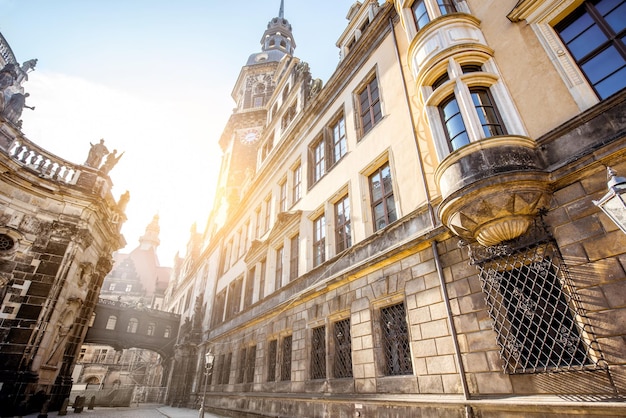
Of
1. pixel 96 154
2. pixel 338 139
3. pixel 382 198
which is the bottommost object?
pixel 382 198

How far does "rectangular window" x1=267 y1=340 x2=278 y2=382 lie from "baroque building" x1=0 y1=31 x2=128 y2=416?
9184 mm

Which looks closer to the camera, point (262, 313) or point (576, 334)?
point (576, 334)

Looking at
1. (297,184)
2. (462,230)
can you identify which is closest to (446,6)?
(462,230)

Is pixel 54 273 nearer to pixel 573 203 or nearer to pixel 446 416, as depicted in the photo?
pixel 446 416

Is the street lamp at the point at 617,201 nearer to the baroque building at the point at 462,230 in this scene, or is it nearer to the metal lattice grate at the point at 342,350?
the baroque building at the point at 462,230

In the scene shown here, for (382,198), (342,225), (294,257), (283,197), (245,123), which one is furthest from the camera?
(245,123)

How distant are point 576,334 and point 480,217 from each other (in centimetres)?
224

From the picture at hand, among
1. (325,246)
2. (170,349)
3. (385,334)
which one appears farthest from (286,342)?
(170,349)

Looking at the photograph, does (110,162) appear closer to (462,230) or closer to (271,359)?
(271,359)

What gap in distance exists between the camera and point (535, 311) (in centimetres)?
525

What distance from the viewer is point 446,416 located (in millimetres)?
5785

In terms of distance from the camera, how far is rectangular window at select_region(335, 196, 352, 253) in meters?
10.8

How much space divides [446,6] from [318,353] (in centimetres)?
1130

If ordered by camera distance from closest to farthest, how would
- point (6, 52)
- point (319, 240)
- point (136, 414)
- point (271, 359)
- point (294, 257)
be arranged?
point (319, 240)
point (271, 359)
point (294, 257)
point (136, 414)
point (6, 52)
